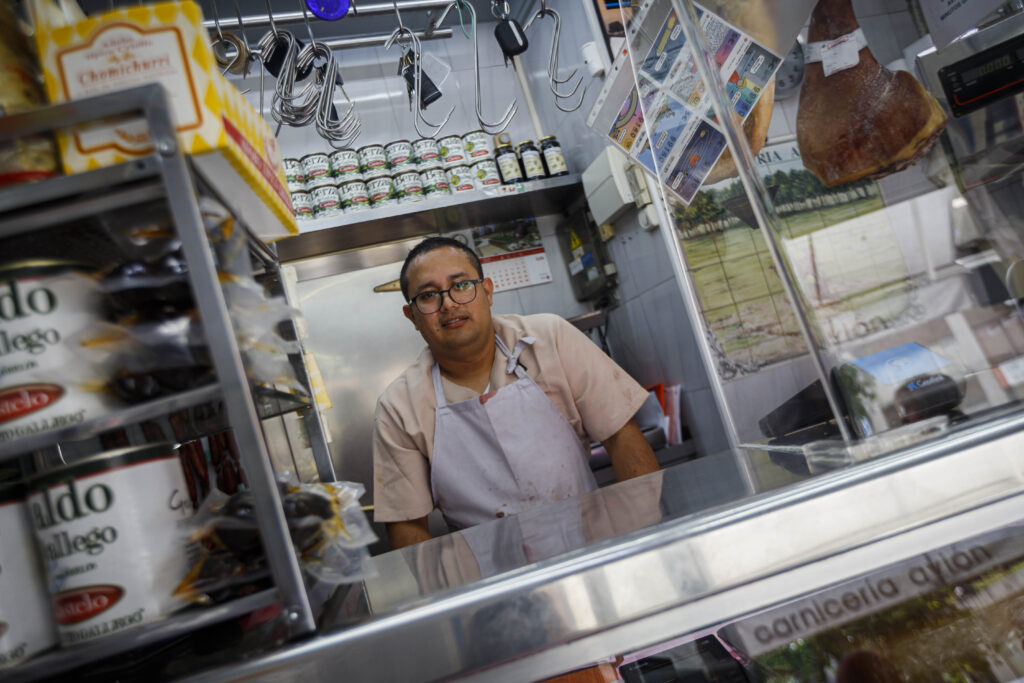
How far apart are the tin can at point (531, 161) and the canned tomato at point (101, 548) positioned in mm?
2420

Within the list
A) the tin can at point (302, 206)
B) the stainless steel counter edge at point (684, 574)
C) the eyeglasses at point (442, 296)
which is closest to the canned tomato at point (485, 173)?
the tin can at point (302, 206)

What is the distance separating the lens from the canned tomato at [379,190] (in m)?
2.58

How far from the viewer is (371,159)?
2602mm

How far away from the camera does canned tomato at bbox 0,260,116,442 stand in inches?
18.4

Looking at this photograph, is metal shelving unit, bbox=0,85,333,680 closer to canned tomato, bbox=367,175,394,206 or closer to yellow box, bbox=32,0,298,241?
yellow box, bbox=32,0,298,241

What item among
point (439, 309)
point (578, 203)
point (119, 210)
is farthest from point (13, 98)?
point (578, 203)

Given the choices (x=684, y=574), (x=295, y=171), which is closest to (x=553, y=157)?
(x=295, y=171)

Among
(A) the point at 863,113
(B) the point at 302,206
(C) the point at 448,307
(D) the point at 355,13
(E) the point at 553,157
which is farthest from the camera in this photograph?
(E) the point at 553,157

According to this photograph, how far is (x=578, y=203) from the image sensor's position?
9.50ft

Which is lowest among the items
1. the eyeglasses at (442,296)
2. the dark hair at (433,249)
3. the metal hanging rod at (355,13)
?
the eyeglasses at (442,296)

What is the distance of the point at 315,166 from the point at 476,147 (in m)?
0.69

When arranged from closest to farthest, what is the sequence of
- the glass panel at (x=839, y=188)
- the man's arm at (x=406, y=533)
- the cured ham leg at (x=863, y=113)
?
the glass panel at (x=839, y=188), the cured ham leg at (x=863, y=113), the man's arm at (x=406, y=533)

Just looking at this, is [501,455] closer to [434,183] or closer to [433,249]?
[433,249]

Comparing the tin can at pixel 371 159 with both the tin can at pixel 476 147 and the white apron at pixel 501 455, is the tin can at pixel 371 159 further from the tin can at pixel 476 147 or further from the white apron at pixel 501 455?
the white apron at pixel 501 455
